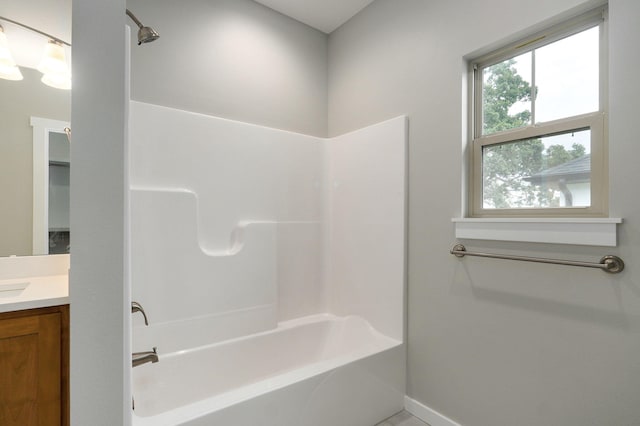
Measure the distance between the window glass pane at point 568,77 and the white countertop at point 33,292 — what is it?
229cm

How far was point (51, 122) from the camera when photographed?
1.58 meters

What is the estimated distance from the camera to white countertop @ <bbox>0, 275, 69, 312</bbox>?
1107 millimetres

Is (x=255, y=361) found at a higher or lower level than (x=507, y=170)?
lower

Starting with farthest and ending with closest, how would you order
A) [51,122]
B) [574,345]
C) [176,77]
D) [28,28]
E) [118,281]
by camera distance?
[176,77] → [51,122] → [28,28] → [574,345] → [118,281]

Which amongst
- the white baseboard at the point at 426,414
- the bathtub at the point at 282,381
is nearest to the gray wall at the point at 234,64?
the bathtub at the point at 282,381

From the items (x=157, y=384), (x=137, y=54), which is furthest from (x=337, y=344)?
(x=137, y=54)

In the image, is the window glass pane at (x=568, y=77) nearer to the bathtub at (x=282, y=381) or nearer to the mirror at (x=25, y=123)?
the bathtub at (x=282, y=381)

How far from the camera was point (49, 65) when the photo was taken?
5.09 ft

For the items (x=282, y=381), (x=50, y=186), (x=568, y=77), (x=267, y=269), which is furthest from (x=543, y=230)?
(x=50, y=186)

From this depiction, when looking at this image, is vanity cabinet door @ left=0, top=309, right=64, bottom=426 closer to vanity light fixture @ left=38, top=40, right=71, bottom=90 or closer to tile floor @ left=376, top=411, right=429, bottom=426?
vanity light fixture @ left=38, top=40, right=71, bottom=90

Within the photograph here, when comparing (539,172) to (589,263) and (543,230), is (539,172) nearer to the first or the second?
(543,230)

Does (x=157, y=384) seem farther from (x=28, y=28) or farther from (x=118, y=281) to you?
(x=28, y=28)

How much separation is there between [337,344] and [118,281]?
178 centimetres

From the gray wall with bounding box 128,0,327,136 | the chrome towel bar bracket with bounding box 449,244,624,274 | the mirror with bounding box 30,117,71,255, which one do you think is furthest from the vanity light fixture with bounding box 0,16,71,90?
the chrome towel bar bracket with bounding box 449,244,624,274
